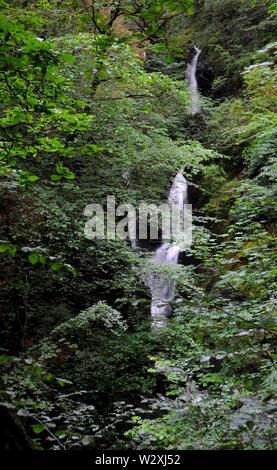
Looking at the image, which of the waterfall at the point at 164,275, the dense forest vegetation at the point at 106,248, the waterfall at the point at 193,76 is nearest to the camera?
the dense forest vegetation at the point at 106,248

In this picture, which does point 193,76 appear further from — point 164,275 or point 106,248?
point 164,275

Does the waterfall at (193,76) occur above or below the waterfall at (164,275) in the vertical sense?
above

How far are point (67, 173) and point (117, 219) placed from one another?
18.2 ft

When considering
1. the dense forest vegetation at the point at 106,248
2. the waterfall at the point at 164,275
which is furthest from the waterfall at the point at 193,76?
the dense forest vegetation at the point at 106,248

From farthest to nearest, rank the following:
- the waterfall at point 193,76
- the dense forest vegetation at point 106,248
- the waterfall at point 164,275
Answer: the waterfall at point 193,76
the waterfall at point 164,275
the dense forest vegetation at point 106,248

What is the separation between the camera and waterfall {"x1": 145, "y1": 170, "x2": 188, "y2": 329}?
819 cm

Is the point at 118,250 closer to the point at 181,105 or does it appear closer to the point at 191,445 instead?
the point at 181,105

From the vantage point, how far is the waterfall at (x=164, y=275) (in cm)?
819

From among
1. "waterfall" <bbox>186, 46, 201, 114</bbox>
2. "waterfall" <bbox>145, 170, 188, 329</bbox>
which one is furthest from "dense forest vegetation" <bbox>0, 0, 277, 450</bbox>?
"waterfall" <bbox>186, 46, 201, 114</bbox>

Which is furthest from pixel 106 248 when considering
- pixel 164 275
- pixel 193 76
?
pixel 193 76

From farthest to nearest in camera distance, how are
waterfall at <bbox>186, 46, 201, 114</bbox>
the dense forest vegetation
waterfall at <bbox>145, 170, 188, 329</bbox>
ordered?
1. waterfall at <bbox>186, 46, 201, 114</bbox>
2. waterfall at <bbox>145, 170, 188, 329</bbox>
3. the dense forest vegetation

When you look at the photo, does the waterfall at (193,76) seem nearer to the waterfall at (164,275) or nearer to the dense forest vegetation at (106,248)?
the waterfall at (164,275)

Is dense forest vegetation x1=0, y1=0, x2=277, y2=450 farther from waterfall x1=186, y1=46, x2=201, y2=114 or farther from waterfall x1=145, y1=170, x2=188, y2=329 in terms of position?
waterfall x1=186, y1=46, x2=201, y2=114

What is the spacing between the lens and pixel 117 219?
29.2ft
